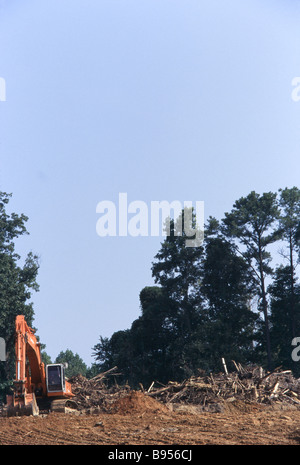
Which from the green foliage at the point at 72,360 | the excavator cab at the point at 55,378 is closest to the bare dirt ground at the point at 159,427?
the excavator cab at the point at 55,378

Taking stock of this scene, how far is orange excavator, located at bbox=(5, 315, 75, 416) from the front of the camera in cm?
2041

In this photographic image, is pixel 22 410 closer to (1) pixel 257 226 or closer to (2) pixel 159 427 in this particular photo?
(2) pixel 159 427

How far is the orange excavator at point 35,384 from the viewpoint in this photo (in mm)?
20406

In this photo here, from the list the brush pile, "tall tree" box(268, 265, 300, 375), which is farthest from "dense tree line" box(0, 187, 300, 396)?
the brush pile

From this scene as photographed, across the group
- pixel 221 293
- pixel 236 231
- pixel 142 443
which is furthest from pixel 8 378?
pixel 142 443

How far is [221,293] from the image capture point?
1865 inches

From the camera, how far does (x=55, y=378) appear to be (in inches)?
903

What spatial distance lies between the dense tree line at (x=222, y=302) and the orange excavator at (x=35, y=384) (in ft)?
73.8

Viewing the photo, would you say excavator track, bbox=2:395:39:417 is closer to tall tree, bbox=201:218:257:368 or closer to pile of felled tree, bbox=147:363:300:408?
pile of felled tree, bbox=147:363:300:408

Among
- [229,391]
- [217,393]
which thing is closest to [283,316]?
[229,391]

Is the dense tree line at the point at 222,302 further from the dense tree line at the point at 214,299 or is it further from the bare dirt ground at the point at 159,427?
the bare dirt ground at the point at 159,427

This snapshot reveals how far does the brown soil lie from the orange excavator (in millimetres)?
754

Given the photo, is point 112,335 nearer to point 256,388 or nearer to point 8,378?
point 8,378
